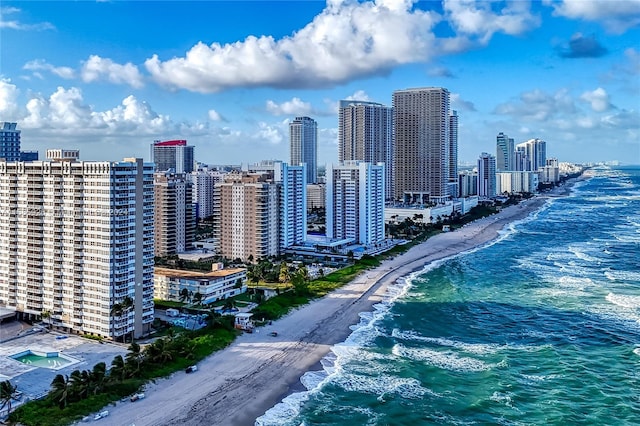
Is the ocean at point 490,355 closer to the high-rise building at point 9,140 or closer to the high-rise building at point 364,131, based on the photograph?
the high-rise building at point 9,140

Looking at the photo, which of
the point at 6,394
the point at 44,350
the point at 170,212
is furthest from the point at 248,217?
the point at 6,394

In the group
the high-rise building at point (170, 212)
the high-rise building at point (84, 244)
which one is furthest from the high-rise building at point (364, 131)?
the high-rise building at point (84, 244)

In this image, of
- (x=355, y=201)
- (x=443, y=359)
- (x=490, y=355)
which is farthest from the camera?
(x=355, y=201)

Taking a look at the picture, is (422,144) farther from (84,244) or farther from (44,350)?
(44,350)

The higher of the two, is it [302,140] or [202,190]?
[302,140]

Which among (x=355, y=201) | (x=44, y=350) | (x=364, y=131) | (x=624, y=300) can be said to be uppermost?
(x=364, y=131)

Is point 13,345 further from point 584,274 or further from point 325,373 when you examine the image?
point 584,274

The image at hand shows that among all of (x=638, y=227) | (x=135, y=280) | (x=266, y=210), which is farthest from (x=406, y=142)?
(x=135, y=280)
